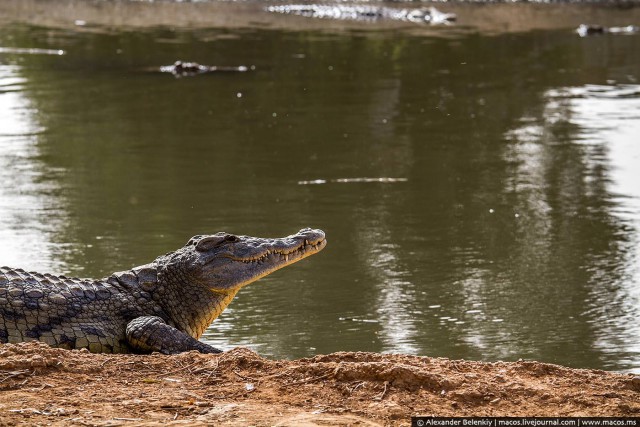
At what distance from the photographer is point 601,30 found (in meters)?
22.1

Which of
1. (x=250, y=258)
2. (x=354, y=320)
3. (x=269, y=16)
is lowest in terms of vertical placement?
(x=354, y=320)

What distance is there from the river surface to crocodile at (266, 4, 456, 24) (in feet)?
27.3

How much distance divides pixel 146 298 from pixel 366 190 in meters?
3.90

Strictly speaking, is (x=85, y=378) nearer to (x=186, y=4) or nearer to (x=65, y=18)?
(x=65, y=18)

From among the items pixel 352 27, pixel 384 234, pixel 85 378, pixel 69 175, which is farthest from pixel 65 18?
pixel 85 378

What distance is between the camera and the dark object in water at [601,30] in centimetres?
2188

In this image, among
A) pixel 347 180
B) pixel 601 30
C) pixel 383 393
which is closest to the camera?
pixel 383 393

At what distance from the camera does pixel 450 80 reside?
14961mm

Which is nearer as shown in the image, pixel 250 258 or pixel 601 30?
pixel 250 258

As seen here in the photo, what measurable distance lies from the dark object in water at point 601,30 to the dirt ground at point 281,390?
1840cm

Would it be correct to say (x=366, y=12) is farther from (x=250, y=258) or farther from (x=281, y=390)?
(x=281, y=390)

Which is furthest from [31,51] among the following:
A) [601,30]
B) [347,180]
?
[601,30]

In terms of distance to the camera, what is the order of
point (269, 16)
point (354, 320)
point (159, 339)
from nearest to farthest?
1. point (159, 339)
2. point (354, 320)
3. point (269, 16)

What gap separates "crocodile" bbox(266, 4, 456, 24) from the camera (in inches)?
981
